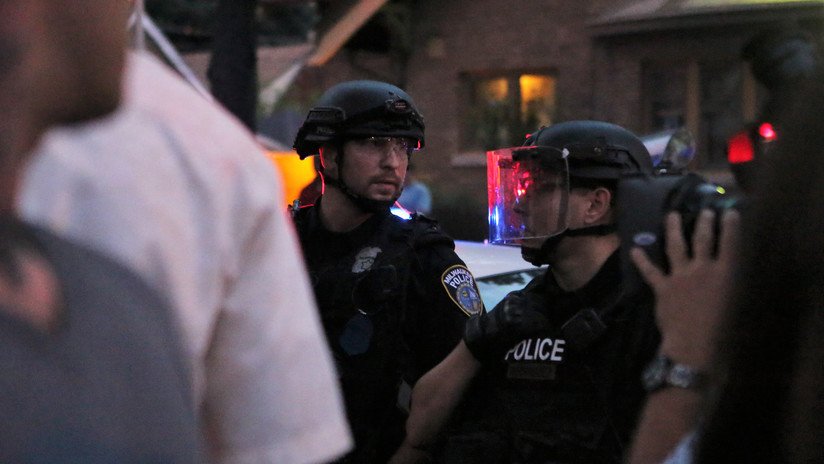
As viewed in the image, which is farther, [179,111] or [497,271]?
[497,271]

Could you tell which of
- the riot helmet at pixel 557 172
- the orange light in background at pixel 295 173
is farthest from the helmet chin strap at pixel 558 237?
the orange light in background at pixel 295 173

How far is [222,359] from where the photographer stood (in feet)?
3.83

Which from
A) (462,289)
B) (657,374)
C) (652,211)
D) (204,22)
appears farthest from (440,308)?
(204,22)

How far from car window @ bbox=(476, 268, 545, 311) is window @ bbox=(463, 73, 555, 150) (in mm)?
12310

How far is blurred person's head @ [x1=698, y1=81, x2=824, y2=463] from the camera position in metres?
1.09

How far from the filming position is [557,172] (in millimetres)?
3121

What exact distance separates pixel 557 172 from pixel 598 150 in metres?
0.12

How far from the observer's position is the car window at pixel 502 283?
4488 mm

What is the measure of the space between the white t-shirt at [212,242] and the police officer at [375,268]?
7.34 feet

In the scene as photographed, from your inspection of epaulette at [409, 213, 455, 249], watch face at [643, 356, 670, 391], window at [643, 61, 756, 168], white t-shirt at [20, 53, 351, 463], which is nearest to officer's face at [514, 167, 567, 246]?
epaulette at [409, 213, 455, 249]

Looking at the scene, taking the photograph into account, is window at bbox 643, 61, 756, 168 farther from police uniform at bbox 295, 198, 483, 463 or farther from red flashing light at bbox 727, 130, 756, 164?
police uniform at bbox 295, 198, 483, 463

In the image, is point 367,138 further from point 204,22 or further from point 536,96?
point 204,22

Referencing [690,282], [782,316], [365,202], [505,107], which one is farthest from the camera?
[505,107]

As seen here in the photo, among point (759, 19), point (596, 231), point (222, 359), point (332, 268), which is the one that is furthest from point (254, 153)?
point (759, 19)
